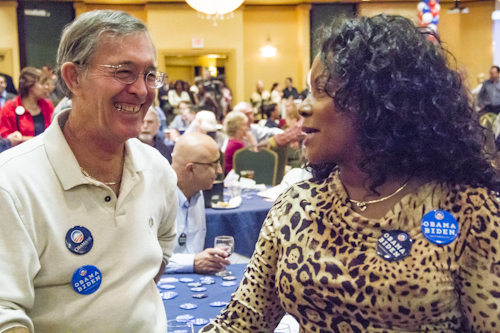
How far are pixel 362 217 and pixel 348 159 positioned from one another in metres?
0.15

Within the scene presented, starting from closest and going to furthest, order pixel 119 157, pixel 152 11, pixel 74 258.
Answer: pixel 74 258, pixel 119 157, pixel 152 11

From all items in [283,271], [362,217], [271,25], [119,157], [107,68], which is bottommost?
[283,271]

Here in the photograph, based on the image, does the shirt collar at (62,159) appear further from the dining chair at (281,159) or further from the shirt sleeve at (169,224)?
the dining chair at (281,159)

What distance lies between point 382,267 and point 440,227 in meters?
0.16

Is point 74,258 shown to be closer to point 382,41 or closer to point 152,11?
point 382,41

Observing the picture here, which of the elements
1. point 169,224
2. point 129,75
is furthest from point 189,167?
point 129,75

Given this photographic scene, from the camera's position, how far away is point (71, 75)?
1.47m

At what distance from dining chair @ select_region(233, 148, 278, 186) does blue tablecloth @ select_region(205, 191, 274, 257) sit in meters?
2.09

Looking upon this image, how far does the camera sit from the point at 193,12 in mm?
14812

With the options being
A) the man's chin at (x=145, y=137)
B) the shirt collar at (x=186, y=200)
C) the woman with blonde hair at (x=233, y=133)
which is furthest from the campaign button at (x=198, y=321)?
the woman with blonde hair at (x=233, y=133)

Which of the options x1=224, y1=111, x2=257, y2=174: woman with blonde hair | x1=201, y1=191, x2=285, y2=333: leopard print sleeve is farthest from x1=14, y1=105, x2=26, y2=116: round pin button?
x1=201, y1=191, x2=285, y2=333: leopard print sleeve

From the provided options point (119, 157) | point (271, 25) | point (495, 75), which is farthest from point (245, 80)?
point (119, 157)

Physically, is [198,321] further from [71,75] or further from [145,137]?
[145,137]

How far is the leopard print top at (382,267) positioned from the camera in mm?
1074
